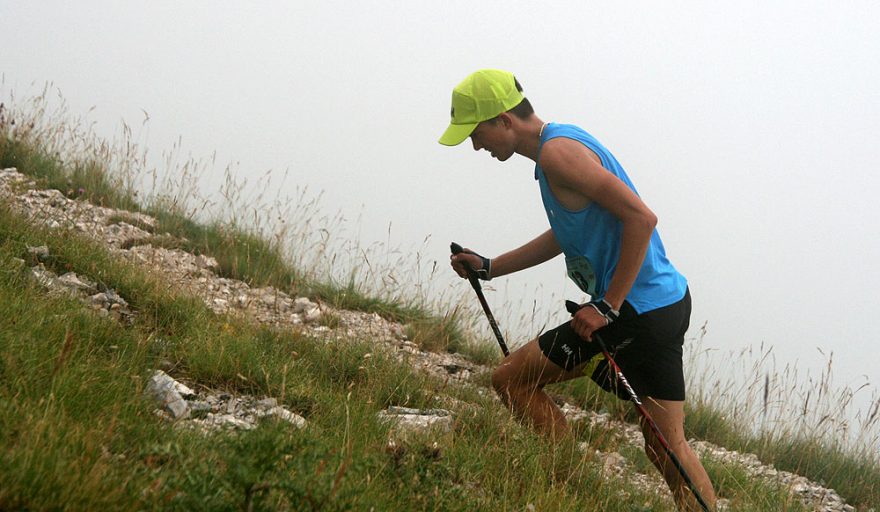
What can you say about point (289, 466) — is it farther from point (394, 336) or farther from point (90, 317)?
point (394, 336)

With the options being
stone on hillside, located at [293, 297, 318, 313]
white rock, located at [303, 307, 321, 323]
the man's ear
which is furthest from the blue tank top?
stone on hillside, located at [293, 297, 318, 313]

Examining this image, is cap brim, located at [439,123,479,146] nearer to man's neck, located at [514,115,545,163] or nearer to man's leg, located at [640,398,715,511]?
man's neck, located at [514,115,545,163]

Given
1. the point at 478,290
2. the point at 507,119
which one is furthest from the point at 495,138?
the point at 478,290

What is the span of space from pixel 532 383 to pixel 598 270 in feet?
2.32

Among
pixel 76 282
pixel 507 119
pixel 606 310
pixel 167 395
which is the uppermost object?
pixel 507 119

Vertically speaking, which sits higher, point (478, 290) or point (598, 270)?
point (598, 270)

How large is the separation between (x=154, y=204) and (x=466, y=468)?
7.09 m

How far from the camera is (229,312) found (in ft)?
19.7

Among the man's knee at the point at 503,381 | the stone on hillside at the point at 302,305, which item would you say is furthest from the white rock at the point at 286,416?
the stone on hillside at the point at 302,305

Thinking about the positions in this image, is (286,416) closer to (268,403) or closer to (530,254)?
(268,403)

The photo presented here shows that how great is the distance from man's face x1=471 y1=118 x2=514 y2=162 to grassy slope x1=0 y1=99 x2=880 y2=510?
1502 mm

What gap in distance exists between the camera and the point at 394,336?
7.82 m

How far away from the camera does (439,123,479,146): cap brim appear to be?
14.1 ft

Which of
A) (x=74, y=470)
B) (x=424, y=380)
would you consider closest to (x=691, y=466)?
(x=424, y=380)
